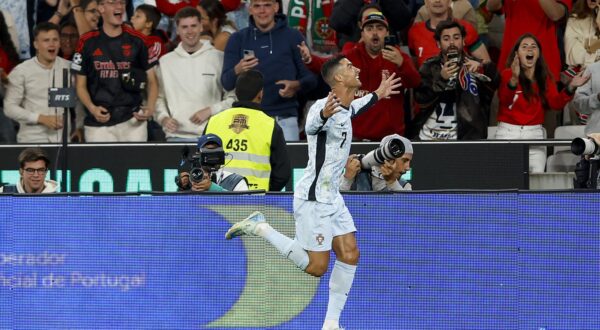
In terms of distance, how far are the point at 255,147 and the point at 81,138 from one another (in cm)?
345

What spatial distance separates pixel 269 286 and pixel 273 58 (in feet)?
11.9

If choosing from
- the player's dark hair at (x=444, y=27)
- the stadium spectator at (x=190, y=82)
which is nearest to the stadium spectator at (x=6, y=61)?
the stadium spectator at (x=190, y=82)

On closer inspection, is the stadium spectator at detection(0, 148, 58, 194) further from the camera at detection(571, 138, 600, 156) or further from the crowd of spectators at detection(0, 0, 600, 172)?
the camera at detection(571, 138, 600, 156)

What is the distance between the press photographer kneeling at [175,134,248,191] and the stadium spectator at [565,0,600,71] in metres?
4.30

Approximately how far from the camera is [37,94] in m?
15.3

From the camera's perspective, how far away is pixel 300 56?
48.8 feet

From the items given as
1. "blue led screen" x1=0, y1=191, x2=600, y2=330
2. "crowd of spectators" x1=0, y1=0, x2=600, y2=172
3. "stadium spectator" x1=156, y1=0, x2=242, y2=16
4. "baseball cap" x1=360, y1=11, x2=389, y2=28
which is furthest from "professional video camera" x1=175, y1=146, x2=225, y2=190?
"stadium spectator" x1=156, y1=0, x2=242, y2=16

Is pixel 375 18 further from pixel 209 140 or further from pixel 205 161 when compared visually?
pixel 205 161

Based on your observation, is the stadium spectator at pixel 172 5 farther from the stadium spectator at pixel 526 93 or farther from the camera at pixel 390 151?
the camera at pixel 390 151

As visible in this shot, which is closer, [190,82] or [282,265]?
[282,265]

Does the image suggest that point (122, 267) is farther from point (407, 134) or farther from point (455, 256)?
point (407, 134)

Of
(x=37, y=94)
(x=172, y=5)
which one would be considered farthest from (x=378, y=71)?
(x=37, y=94)

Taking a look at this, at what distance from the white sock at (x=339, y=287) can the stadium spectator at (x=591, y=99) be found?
12.5ft

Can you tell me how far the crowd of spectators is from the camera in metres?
14.4
